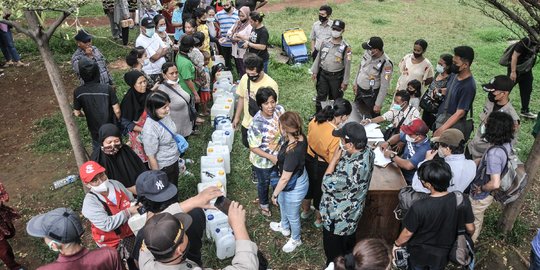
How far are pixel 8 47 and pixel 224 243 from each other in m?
8.15

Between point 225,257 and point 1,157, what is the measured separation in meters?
4.42

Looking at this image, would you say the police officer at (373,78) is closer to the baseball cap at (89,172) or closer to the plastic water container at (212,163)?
the plastic water container at (212,163)

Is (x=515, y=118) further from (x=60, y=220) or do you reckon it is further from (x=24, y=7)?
(x=24, y=7)

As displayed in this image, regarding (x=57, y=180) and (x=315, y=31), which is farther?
(x=315, y=31)

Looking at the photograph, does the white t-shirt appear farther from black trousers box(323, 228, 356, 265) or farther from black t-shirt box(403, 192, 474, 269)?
black t-shirt box(403, 192, 474, 269)

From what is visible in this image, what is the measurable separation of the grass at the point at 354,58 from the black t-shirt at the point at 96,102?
2.56 feet

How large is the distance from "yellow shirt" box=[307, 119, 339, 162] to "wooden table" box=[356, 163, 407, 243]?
0.59 m

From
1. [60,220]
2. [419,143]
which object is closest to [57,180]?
[60,220]

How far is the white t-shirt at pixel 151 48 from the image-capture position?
6691 mm

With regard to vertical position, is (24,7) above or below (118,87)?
above

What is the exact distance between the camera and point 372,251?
103 inches

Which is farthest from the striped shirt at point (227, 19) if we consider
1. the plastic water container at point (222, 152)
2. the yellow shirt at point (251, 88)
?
the plastic water container at point (222, 152)

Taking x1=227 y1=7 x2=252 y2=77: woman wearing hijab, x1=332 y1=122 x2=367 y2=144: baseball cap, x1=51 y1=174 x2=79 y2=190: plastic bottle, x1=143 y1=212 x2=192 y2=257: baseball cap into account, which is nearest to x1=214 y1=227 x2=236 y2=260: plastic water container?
x1=332 y1=122 x2=367 y2=144: baseball cap

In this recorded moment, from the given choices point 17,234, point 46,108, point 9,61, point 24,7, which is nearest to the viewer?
point 24,7
